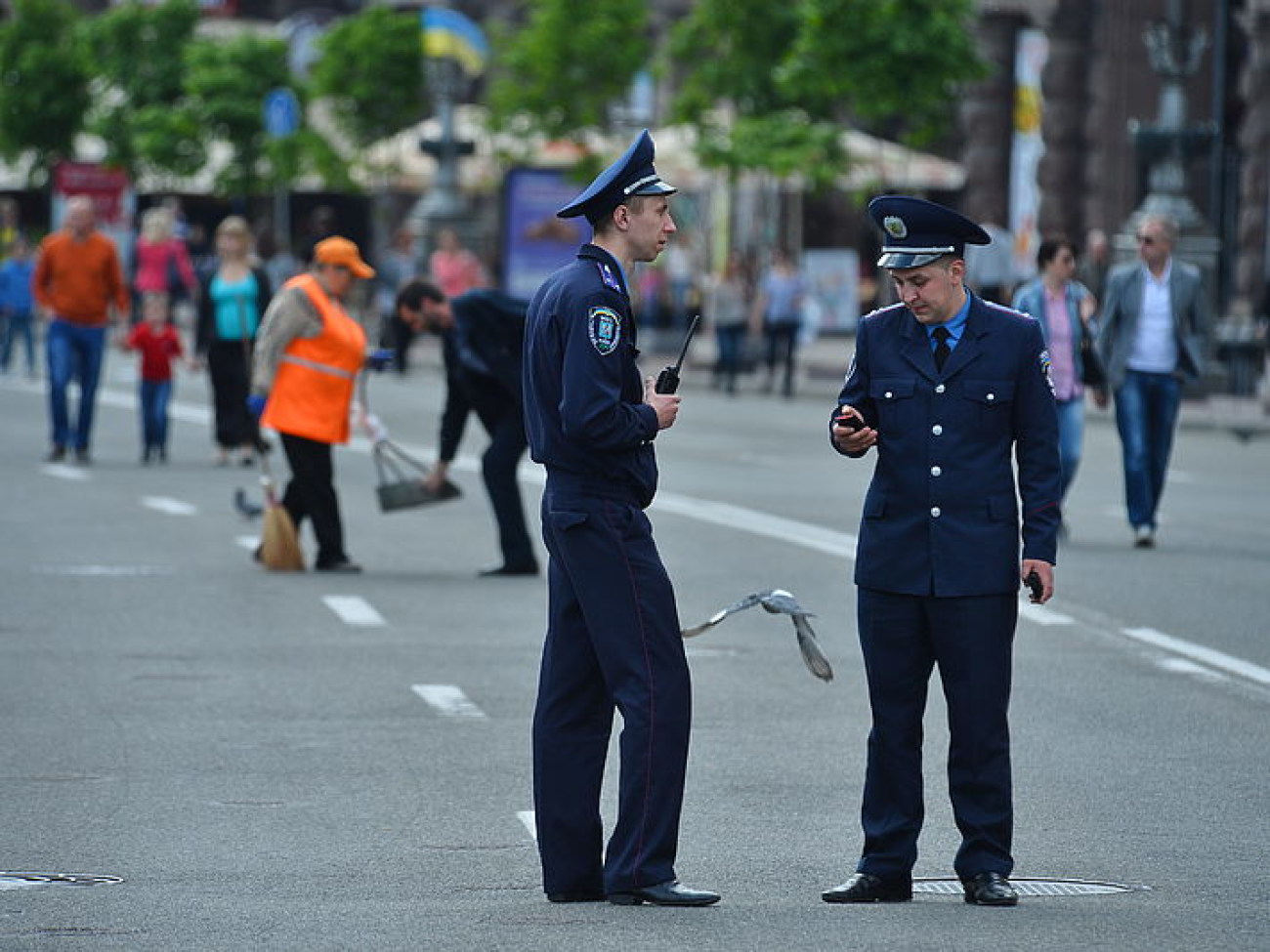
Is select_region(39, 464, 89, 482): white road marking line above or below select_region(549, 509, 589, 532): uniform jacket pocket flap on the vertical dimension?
below

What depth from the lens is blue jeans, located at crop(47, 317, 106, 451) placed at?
21.9 metres

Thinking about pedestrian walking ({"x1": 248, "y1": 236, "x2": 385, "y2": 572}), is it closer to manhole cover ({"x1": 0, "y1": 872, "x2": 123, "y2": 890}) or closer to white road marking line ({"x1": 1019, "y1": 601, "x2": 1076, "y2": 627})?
white road marking line ({"x1": 1019, "y1": 601, "x2": 1076, "y2": 627})

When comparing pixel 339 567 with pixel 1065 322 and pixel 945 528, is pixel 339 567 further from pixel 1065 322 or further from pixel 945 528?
pixel 945 528

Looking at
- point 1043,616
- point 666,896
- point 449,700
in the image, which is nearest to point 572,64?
point 1043,616

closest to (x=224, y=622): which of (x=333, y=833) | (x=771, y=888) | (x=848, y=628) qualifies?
(x=848, y=628)

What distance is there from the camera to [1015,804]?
8734 mm

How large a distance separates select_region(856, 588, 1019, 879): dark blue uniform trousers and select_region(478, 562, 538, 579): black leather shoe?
7800 millimetres

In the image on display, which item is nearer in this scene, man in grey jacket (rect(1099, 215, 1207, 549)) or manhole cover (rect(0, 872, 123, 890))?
manhole cover (rect(0, 872, 123, 890))

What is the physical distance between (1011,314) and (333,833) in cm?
237

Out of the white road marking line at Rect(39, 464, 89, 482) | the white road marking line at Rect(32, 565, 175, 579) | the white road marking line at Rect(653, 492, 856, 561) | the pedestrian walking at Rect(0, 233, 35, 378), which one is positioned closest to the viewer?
the white road marking line at Rect(32, 565, 175, 579)

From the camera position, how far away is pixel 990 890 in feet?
23.4

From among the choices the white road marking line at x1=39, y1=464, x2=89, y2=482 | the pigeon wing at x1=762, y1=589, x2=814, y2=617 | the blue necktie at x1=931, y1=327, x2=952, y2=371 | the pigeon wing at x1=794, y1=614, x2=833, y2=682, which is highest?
the blue necktie at x1=931, y1=327, x2=952, y2=371

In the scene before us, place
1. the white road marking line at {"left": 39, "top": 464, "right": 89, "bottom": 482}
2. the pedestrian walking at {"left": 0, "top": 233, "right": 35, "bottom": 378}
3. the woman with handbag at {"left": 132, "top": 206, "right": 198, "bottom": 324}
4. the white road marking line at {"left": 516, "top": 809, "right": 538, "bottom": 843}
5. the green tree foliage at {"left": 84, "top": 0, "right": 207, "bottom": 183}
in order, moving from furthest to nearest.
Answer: the green tree foliage at {"left": 84, "top": 0, "right": 207, "bottom": 183}, the pedestrian walking at {"left": 0, "top": 233, "right": 35, "bottom": 378}, the woman with handbag at {"left": 132, "top": 206, "right": 198, "bottom": 324}, the white road marking line at {"left": 39, "top": 464, "right": 89, "bottom": 482}, the white road marking line at {"left": 516, "top": 809, "right": 538, "bottom": 843}

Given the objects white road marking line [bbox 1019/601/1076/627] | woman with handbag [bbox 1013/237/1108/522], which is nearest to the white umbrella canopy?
woman with handbag [bbox 1013/237/1108/522]
